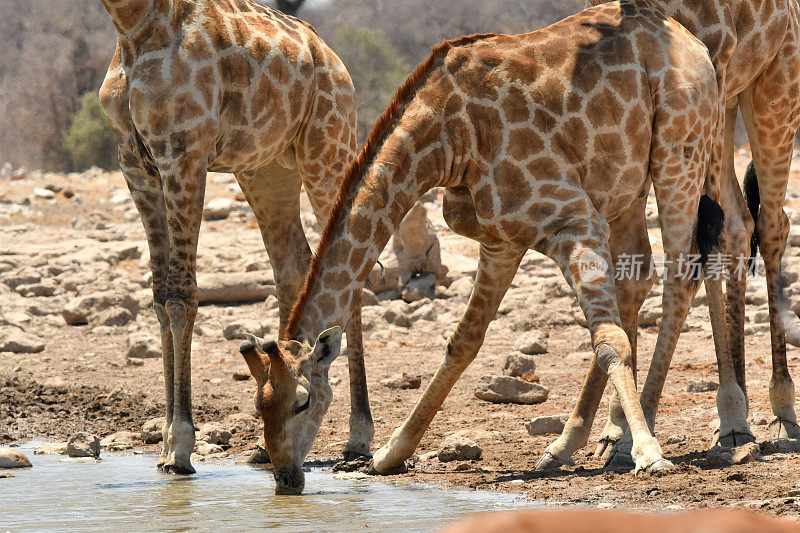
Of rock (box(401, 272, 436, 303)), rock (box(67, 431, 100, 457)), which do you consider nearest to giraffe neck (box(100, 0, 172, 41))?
rock (box(67, 431, 100, 457))

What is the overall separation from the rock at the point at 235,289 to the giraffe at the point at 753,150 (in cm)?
555

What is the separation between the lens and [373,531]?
452 centimetres

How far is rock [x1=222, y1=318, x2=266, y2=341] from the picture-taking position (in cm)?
1034

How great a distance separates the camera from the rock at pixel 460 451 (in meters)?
6.21

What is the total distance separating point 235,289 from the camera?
1159cm

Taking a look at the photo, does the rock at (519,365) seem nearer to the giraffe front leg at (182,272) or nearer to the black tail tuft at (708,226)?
the black tail tuft at (708,226)

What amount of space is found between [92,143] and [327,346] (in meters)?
24.1

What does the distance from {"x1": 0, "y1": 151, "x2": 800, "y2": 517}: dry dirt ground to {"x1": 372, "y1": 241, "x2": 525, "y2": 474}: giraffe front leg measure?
0.58 ft

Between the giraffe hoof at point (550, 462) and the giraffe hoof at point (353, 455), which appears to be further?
the giraffe hoof at point (353, 455)

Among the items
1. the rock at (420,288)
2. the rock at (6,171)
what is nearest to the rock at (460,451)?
the rock at (420,288)

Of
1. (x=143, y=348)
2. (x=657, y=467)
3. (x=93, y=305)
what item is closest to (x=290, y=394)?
(x=657, y=467)

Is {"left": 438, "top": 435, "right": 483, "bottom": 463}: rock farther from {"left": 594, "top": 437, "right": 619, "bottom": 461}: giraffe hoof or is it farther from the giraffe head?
the giraffe head

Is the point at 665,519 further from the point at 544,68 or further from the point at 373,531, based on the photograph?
the point at 544,68

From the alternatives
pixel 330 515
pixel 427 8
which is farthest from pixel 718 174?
pixel 427 8
